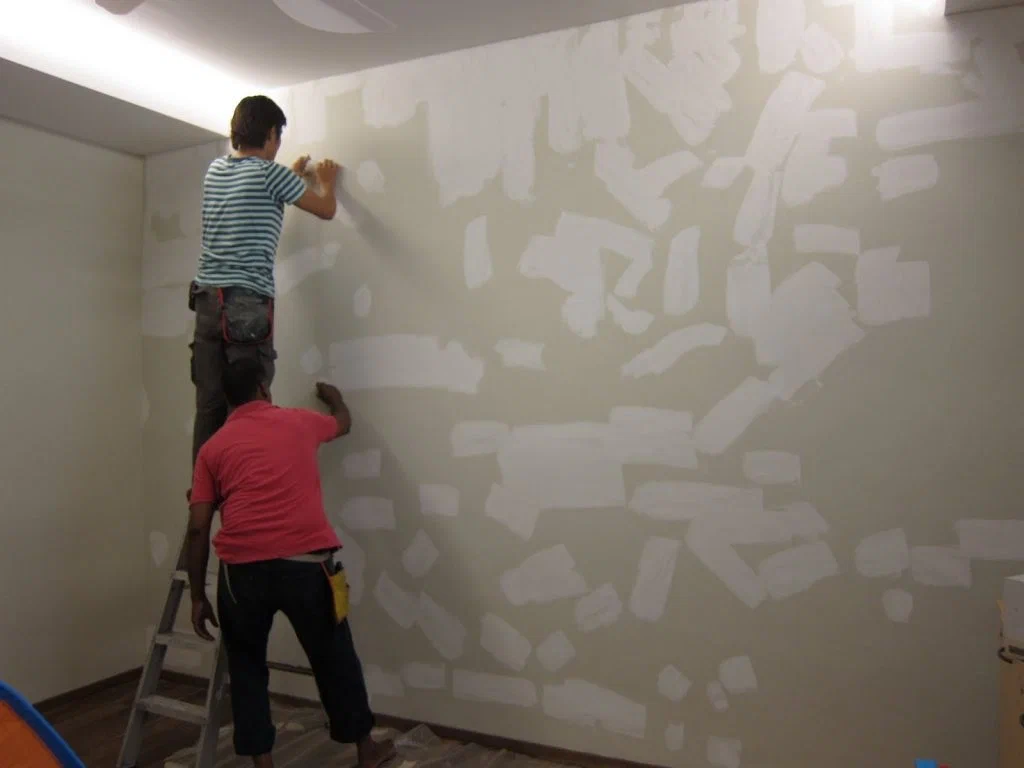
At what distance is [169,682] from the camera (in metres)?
3.55

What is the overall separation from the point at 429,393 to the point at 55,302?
1.63 meters

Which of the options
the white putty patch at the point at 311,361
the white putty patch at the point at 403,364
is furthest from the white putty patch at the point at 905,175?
the white putty patch at the point at 311,361

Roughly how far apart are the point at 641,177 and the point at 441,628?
170 centimetres

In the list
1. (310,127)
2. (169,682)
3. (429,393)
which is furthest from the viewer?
(169,682)

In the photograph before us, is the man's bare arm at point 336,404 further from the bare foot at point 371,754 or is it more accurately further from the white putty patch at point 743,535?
the white putty patch at point 743,535

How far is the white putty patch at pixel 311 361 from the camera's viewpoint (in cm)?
317

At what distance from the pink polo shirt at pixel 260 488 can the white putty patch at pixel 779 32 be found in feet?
5.93

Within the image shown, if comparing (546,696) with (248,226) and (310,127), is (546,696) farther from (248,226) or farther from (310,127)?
(310,127)

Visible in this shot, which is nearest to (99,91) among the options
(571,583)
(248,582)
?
(248,582)

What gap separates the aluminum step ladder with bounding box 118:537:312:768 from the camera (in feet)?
8.69

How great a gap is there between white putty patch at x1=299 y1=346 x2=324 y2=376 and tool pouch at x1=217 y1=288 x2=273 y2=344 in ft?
1.17

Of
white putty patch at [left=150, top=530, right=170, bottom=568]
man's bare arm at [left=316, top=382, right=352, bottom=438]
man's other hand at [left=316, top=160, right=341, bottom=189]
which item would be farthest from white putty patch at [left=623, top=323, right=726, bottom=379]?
white putty patch at [left=150, top=530, right=170, bottom=568]

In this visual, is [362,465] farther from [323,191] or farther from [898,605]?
[898,605]

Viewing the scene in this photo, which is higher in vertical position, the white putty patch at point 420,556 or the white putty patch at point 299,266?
the white putty patch at point 299,266
